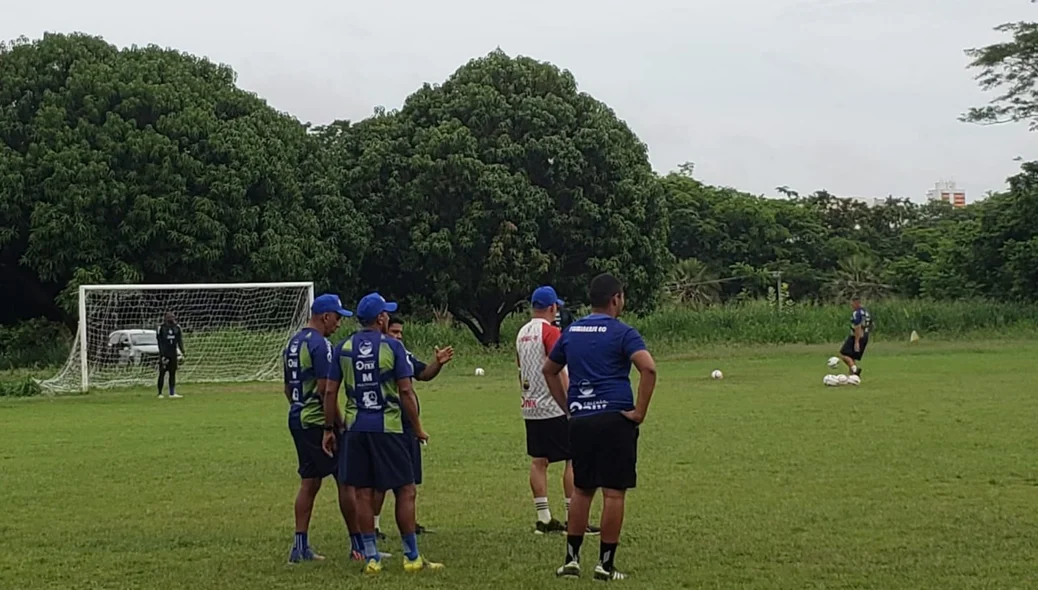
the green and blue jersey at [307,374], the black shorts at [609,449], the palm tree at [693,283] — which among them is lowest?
the black shorts at [609,449]

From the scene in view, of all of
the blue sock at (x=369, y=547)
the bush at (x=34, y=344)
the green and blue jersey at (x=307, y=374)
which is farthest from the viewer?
the bush at (x=34, y=344)

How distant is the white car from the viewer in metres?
31.6

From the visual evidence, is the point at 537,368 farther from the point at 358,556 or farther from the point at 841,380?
the point at 841,380

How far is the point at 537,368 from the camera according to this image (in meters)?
10.0

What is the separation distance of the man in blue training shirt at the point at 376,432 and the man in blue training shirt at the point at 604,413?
1107 mm

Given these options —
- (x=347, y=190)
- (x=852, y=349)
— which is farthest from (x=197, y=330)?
(x=852, y=349)

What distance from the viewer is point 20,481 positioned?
13695 mm

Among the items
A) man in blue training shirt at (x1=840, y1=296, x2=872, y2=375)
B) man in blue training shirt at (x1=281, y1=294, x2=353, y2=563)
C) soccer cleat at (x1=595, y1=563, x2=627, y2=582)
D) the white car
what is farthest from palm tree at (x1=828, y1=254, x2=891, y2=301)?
soccer cleat at (x1=595, y1=563, x2=627, y2=582)

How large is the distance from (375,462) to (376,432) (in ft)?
0.65

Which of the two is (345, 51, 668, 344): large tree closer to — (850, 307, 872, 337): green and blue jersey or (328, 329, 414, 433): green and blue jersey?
(850, 307, 872, 337): green and blue jersey

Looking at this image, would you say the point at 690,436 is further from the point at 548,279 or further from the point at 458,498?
the point at 548,279

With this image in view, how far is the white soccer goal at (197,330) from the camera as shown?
3064 cm

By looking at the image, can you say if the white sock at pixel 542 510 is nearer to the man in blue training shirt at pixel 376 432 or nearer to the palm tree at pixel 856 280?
the man in blue training shirt at pixel 376 432

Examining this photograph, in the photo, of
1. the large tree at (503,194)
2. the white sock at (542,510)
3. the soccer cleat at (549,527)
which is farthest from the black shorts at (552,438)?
the large tree at (503,194)
